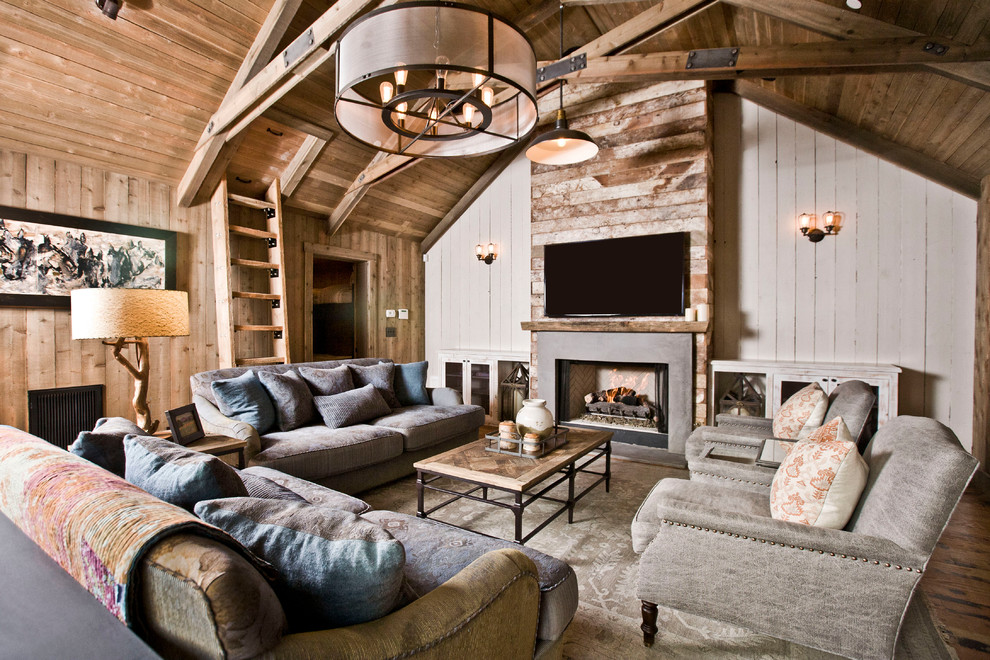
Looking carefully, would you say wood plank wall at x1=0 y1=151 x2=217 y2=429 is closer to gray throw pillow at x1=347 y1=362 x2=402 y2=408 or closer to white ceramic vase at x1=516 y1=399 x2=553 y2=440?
gray throw pillow at x1=347 y1=362 x2=402 y2=408

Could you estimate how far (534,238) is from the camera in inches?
200

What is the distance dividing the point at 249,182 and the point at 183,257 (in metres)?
0.96

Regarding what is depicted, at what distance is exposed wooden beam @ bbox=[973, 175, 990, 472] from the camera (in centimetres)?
334

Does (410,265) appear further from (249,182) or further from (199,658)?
(199,658)

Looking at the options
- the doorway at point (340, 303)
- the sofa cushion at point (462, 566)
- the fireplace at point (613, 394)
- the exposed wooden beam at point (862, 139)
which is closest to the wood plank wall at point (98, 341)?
the doorway at point (340, 303)

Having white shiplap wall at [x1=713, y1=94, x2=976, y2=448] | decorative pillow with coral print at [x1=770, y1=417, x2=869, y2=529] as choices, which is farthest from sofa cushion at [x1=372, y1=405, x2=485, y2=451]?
white shiplap wall at [x1=713, y1=94, x2=976, y2=448]

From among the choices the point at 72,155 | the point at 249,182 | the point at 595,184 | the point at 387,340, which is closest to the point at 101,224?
the point at 72,155

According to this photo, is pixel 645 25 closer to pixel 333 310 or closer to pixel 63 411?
pixel 63 411

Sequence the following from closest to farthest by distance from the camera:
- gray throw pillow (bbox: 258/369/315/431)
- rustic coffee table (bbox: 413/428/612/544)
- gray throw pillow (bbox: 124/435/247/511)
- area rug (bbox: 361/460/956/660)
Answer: gray throw pillow (bbox: 124/435/247/511) → area rug (bbox: 361/460/956/660) → rustic coffee table (bbox: 413/428/612/544) → gray throw pillow (bbox: 258/369/315/431)

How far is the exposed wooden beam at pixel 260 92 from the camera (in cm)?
289

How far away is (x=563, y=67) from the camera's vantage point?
3.56 meters

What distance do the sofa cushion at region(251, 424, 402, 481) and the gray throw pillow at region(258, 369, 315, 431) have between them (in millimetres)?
66

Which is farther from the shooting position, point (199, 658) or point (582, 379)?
point (582, 379)

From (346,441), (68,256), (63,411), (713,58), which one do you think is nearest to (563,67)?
(713,58)
